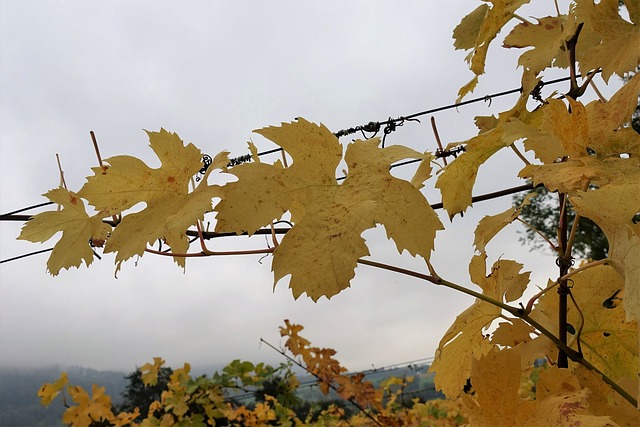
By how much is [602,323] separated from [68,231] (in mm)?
687

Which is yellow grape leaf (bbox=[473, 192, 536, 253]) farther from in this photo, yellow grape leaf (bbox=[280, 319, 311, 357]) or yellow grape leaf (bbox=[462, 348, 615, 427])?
yellow grape leaf (bbox=[280, 319, 311, 357])

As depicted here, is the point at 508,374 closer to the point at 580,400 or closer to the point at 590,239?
the point at 580,400

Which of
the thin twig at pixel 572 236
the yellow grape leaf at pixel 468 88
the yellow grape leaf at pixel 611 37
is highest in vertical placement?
the yellow grape leaf at pixel 468 88

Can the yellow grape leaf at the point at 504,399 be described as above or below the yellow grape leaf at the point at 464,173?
below

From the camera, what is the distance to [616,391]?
58cm

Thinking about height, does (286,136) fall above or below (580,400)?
above

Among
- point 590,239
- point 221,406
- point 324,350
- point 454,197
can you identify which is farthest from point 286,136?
point 590,239

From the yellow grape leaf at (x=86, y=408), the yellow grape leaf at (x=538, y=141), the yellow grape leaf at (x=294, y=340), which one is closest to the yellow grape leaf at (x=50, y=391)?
the yellow grape leaf at (x=86, y=408)

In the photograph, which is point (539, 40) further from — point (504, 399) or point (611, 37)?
point (504, 399)

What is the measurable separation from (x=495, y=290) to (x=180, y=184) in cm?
41

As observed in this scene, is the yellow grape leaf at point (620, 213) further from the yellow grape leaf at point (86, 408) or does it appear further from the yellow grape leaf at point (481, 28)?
the yellow grape leaf at point (86, 408)

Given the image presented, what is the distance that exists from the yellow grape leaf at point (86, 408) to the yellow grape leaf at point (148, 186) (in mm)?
3422

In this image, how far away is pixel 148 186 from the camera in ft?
1.82

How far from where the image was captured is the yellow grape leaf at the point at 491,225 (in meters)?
0.70
